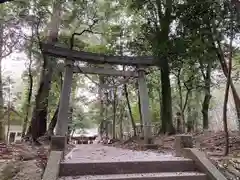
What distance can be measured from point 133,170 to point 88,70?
4.57m

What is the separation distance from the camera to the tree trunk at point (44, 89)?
9.54m

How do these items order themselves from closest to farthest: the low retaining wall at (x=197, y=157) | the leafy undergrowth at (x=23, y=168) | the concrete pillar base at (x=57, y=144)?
the leafy undergrowth at (x=23, y=168) → the low retaining wall at (x=197, y=157) → the concrete pillar base at (x=57, y=144)

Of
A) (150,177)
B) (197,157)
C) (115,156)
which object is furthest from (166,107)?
(150,177)

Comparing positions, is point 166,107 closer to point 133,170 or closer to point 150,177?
point 133,170

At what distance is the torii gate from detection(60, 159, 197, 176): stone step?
127 inches

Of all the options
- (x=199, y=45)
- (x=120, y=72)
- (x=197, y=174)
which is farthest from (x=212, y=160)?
(x=120, y=72)

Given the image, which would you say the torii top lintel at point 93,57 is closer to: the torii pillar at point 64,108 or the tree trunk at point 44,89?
the torii pillar at point 64,108

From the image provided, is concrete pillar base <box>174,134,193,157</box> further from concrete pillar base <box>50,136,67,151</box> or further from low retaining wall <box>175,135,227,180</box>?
concrete pillar base <box>50,136,67,151</box>

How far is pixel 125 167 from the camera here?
4008 mm

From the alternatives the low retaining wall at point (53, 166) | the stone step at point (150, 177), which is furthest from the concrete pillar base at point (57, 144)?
the stone step at point (150, 177)

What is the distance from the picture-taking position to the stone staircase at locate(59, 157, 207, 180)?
12.1 ft

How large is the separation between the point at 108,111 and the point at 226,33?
12062 millimetres

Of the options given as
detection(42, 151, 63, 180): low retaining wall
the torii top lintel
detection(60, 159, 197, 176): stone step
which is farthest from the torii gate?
detection(60, 159, 197, 176): stone step

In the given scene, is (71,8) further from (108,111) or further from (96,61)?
(108,111)
